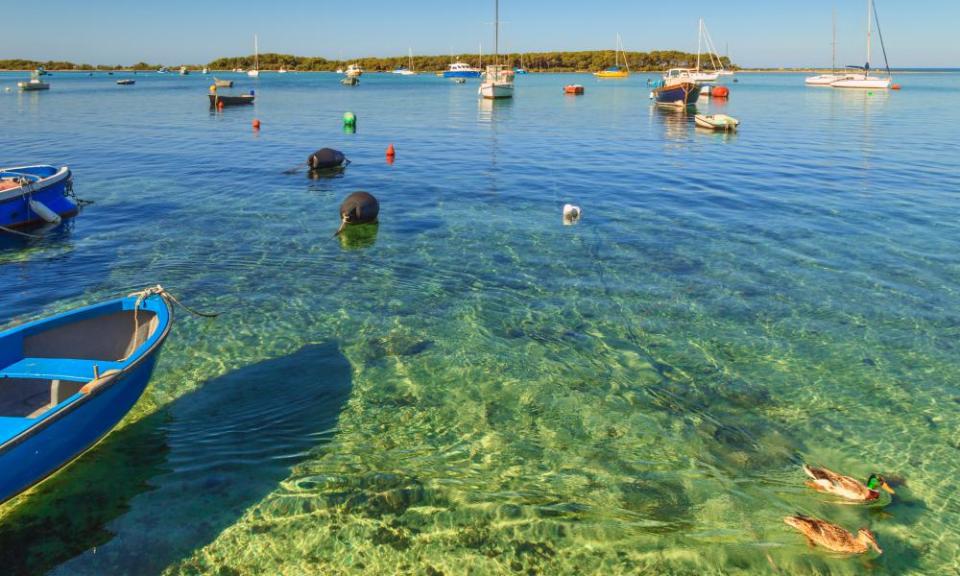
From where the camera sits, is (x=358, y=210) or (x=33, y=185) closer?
(x=33, y=185)

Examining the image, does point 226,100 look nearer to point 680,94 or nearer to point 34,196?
point 680,94

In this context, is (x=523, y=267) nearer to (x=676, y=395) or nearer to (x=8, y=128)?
(x=676, y=395)

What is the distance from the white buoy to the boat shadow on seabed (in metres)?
14.8

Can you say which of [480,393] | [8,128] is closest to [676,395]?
[480,393]

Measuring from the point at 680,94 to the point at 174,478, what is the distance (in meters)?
73.8

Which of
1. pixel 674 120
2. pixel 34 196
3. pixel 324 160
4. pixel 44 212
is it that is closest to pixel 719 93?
pixel 674 120

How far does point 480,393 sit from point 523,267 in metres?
7.07

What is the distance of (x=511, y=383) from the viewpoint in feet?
37.7

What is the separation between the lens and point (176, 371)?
38.5 feet

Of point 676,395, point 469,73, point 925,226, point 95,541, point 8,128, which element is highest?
point 469,73

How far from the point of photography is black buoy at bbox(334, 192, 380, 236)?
21.2 m

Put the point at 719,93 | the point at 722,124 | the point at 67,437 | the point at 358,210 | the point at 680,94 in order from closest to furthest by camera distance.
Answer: the point at 67,437 → the point at 358,210 → the point at 722,124 → the point at 680,94 → the point at 719,93

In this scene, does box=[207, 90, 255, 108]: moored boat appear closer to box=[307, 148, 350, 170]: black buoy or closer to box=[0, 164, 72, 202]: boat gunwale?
box=[307, 148, 350, 170]: black buoy

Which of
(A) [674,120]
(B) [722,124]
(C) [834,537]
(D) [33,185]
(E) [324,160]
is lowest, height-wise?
(C) [834,537]
